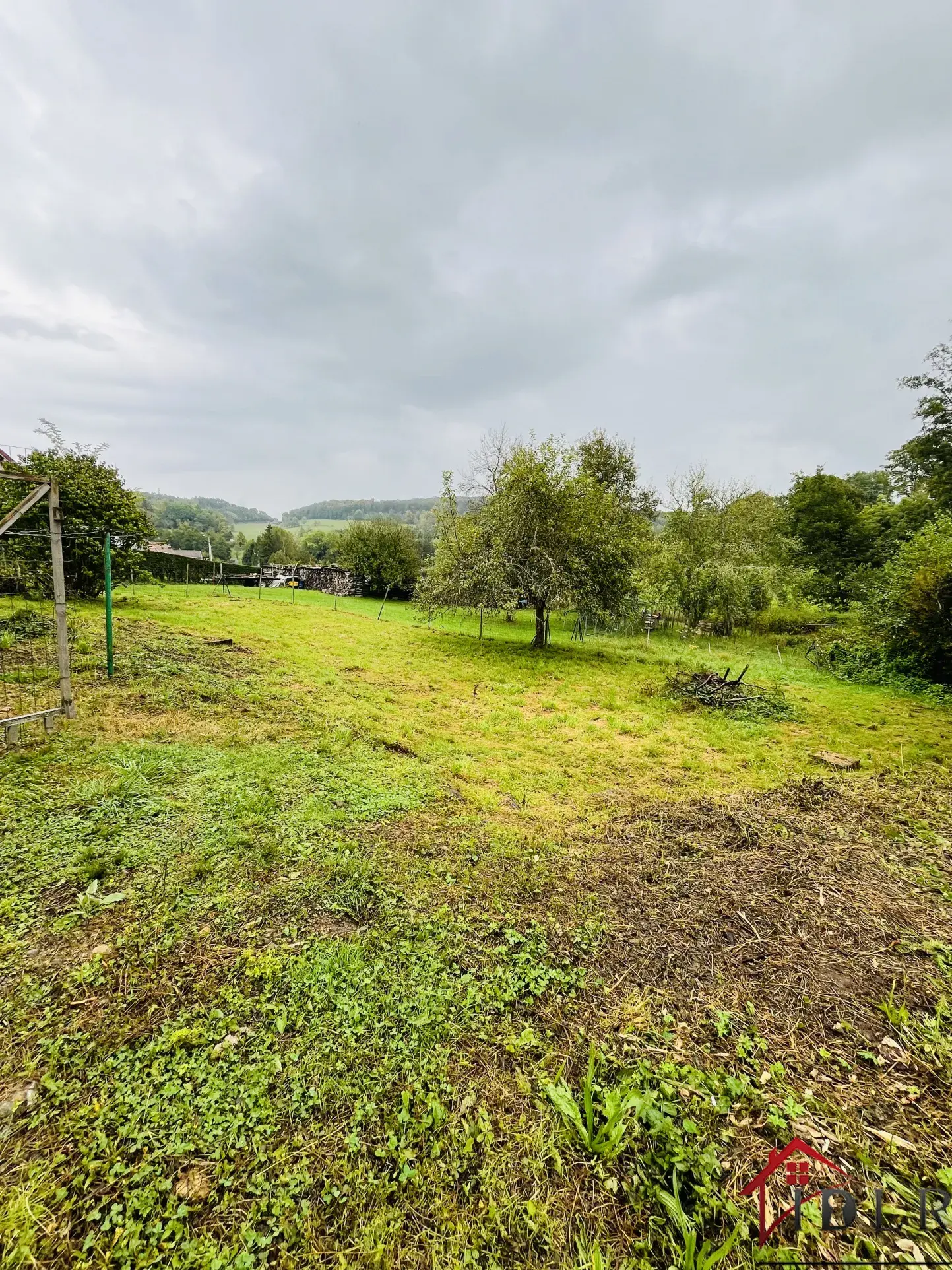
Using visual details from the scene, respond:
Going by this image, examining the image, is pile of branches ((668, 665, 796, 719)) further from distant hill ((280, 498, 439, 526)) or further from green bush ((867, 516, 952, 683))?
distant hill ((280, 498, 439, 526))

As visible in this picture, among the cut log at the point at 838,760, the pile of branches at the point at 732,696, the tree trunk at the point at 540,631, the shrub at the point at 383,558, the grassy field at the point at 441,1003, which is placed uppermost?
the shrub at the point at 383,558

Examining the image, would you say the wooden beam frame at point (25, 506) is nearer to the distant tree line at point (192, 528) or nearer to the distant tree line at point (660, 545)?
the distant tree line at point (660, 545)

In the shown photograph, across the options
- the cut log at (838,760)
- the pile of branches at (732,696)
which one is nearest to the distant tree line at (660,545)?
the pile of branches at (732,696)

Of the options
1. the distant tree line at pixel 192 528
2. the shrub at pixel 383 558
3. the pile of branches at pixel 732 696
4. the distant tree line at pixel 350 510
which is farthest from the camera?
the distant tree line at pixel 350 510

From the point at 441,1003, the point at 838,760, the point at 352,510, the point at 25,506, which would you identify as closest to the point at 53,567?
the point at 25,506

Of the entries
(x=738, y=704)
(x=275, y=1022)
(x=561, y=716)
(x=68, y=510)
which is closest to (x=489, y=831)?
(x=275, y=1022)

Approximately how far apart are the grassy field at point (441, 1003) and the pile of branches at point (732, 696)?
3.61m

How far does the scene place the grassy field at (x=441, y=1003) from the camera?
1762mm

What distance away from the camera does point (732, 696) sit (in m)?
10.1

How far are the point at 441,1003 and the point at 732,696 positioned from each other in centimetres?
961

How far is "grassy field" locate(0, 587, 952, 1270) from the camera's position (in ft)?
5.78

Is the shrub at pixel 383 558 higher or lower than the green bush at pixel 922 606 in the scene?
higher

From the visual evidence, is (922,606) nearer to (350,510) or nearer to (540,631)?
(540,631)

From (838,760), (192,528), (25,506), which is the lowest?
(838,760)
